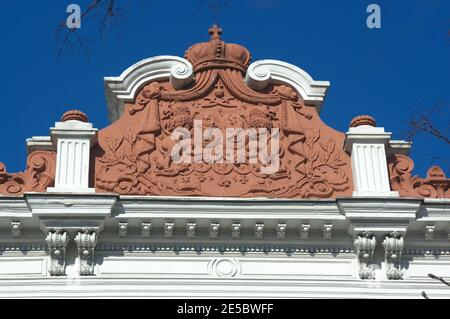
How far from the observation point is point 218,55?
1833 cm

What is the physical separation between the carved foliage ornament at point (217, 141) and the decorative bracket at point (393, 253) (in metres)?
1.22

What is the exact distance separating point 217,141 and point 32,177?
3132 millimetres

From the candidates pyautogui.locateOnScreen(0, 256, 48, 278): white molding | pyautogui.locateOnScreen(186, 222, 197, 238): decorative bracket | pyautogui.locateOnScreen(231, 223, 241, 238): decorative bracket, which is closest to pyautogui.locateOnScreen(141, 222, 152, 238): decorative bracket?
pyautogui.locateOnScreen(186, 222, 197, 238): decorative bracket

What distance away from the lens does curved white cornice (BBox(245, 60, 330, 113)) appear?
59.3 ft

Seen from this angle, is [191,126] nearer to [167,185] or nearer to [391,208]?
[167,185]

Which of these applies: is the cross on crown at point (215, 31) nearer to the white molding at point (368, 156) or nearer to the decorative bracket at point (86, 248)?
the white molding at point (368, 156)

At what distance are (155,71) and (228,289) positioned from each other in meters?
4.41

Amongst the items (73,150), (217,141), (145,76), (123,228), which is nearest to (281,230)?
(217,141)

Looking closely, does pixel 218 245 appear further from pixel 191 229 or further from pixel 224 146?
pixel 224 146

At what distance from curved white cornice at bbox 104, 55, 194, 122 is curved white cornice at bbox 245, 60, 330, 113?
3.69ft

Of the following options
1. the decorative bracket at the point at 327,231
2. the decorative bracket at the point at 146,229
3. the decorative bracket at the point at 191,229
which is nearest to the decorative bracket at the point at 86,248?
the decorative bracket at the point at 146,229

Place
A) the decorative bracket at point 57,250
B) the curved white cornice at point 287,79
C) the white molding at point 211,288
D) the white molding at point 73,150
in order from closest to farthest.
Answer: the white molding at point 211,288 → the decorative bracket at point 57,250 → the white molding at point 73,150 → the curved white cornice at point 287,79

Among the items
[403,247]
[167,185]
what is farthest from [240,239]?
[403,247]

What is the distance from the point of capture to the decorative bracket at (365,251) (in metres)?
16.2
